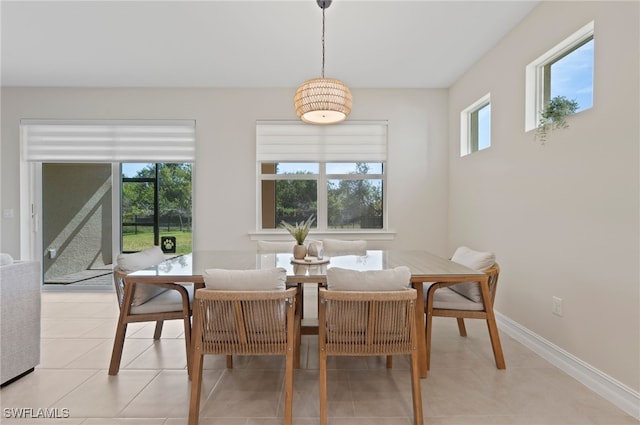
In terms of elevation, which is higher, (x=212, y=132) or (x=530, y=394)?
(x=212, y=132)

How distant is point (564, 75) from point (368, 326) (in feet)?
7.95

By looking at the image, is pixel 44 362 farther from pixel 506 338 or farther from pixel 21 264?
pixel 506 338

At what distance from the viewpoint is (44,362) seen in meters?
2.38

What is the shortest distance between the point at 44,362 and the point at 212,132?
119 inches

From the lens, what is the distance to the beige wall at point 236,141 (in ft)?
14.2

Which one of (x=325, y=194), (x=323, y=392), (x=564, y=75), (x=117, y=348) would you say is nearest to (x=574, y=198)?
(x=564, y=75)

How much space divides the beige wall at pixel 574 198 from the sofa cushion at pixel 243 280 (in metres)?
2.03

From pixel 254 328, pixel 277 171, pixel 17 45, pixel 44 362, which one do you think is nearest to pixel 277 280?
pixel 254 328

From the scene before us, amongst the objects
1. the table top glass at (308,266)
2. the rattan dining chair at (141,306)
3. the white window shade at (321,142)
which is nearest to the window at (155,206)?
the white window shade at (321,142)

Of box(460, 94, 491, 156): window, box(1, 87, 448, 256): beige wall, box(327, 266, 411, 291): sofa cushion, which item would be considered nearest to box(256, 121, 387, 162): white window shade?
box(1, 87, 448, 256): beige wall

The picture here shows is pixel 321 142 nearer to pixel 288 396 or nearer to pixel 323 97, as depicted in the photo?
pixel 323 97

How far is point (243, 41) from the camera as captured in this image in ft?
10.3

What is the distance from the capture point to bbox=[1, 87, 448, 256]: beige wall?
433cm

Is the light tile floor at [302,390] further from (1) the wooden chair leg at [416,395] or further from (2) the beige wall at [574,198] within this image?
(2) the beige wall at [574,198]
